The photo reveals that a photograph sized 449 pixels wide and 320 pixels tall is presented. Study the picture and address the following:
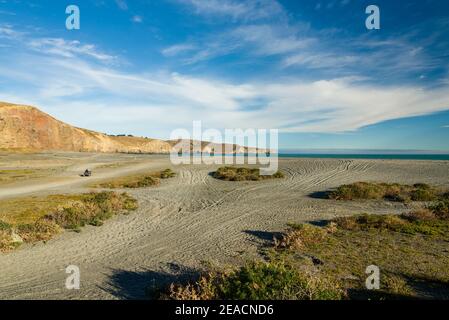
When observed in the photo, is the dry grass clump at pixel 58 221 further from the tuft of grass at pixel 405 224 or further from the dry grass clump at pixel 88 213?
A: the tuft of grass at pixel 405 224

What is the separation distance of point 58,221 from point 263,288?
40.7 feet

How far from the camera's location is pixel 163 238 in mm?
13898

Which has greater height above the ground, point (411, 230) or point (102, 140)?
point (102, 140)

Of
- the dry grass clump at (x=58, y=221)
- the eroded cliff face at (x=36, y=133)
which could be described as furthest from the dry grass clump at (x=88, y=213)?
the eroded cliff face at (x=36, y=133)

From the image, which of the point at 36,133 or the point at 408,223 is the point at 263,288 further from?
the point at 36,133

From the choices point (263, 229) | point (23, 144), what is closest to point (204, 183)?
point (263, 229)

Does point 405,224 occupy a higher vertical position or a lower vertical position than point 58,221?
higher

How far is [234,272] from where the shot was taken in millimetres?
8547

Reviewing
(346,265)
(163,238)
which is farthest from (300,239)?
(163,238)

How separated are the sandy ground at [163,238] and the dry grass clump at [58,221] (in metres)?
0.62

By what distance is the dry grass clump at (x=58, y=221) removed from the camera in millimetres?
13017
